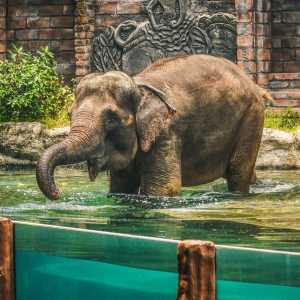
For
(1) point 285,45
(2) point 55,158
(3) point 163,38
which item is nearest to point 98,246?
(2) point 55,158

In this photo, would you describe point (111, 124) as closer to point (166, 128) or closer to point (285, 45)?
point (166, 128)

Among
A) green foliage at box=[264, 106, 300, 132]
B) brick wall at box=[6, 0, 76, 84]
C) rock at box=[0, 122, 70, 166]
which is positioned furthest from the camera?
brick wall at box=[6, 0, 76, 84]

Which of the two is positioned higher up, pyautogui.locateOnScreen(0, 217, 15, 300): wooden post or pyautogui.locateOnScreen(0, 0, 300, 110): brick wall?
pyautogui.locateOnScreen(0, 0, 300, 110): brick wall

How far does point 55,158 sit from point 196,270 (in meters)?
2.64

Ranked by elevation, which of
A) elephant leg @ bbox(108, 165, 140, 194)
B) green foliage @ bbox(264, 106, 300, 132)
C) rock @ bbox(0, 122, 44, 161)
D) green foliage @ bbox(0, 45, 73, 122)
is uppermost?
green foliage @ bbox(0, 45, 73, 122)

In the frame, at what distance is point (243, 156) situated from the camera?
30.5 feet

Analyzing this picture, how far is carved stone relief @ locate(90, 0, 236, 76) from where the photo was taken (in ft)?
45.1

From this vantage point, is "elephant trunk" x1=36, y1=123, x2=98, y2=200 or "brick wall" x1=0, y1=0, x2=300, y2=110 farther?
"brick wall" x1=0, y1=0, x2=300, y2=110

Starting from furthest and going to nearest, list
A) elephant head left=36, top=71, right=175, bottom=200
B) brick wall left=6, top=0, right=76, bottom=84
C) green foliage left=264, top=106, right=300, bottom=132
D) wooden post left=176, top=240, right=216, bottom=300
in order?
brick wall left=6, top=0, right=76, bottom=84 < green foliage left=264, top=106, right=300, bottom=132 < elephant head left=36, top=71, right=175, bottom=200 < wooden post left=176, top=240, right=216, bottom=300

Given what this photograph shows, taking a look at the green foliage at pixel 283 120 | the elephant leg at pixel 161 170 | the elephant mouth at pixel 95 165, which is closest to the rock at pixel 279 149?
the green foliage at pixel 283 120

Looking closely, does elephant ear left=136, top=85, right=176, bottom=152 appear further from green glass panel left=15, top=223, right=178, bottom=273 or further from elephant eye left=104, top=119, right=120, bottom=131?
green glass panel left=15, top=223, right=178, bottom=273

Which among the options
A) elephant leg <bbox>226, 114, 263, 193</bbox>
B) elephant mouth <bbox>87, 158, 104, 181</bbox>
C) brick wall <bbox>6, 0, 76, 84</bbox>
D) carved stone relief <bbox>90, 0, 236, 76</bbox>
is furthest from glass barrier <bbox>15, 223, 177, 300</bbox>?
brick wall <bbox>6, 0, 76, 84</bbox>

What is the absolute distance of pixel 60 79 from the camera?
14445 millimetres

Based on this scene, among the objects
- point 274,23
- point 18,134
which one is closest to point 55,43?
point 18,134
